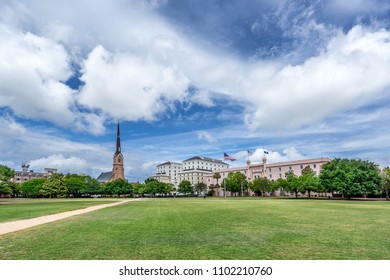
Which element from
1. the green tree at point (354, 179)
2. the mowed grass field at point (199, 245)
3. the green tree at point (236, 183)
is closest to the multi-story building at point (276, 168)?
the green tree at point (236, 183)

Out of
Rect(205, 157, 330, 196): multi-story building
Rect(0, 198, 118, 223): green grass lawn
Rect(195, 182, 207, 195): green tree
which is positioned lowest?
Rect(0, 198, 118, 223): green grass lawn

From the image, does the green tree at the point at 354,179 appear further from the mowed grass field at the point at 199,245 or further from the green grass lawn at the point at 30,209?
the mowed grass field at the point at 199,245

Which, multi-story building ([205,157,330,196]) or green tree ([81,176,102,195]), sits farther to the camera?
multi-story building ([205,157,330,196])

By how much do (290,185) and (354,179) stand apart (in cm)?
2187

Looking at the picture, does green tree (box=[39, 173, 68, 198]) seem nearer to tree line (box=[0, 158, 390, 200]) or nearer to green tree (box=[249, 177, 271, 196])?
tree line (box=[0, 158, 390, 200])

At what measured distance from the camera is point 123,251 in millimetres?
9953

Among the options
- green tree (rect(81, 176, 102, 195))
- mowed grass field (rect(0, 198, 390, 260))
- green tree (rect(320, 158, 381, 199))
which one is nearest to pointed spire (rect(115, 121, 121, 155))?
green tree (rect(81, 176, 102, 195))

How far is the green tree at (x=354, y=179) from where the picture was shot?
211 feet

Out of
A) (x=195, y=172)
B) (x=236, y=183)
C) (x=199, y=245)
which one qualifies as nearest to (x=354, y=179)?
(x=199, y=245)

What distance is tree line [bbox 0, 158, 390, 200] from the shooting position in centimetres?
6538

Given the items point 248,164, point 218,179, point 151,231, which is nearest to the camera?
point 151,231

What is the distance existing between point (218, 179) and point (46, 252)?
518 ft
